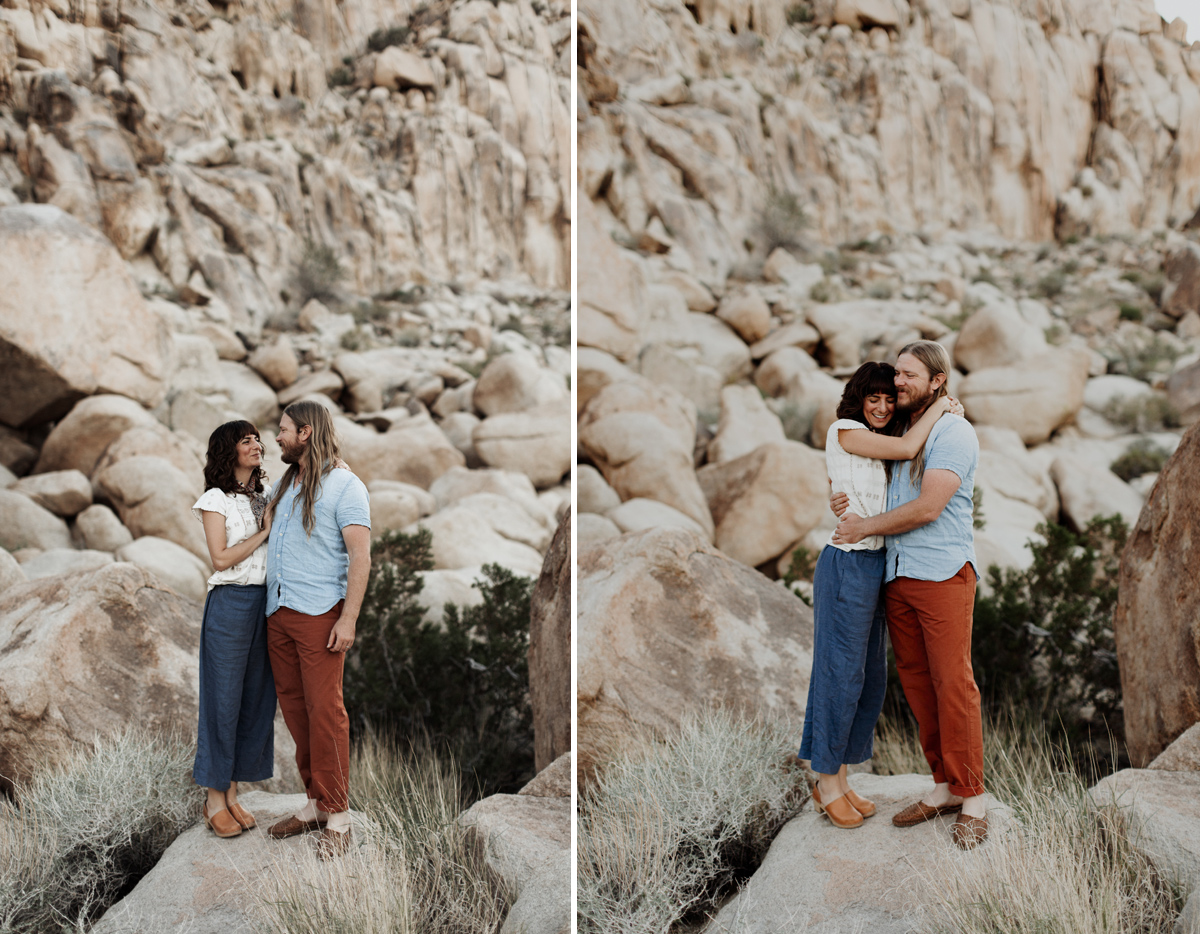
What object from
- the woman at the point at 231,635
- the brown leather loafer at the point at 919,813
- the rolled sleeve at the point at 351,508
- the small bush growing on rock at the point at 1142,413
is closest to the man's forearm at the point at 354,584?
the rolled sleeve at the point at 351,508

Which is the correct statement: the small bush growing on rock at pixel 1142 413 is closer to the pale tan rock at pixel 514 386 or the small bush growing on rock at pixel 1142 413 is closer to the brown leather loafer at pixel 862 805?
the pale tan rock at pixel 514 386

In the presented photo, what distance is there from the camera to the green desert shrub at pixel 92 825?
8.96 feet

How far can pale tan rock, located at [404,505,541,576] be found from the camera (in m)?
5.32

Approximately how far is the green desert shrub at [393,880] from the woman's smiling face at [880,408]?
206cm

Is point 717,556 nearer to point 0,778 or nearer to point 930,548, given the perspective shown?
point 930,548

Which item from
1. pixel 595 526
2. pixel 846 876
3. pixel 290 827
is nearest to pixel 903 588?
pixel 846 876

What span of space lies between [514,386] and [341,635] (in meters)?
3.32

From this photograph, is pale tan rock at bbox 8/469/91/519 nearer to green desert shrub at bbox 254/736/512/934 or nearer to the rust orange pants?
green desert shrub at bbox 254/736/512/934

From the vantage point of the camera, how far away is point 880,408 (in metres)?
2.73

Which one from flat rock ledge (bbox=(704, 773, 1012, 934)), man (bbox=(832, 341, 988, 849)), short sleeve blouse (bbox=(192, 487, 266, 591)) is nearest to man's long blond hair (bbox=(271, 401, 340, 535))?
short sleeve blouse (bbox=(192, 487, 266, 591))

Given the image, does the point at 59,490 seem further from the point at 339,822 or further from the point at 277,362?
the point at 339,822

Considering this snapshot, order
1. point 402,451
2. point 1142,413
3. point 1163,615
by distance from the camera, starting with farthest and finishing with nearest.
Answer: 1. point 1142,413
2. point 402,451
3. point 1163,615

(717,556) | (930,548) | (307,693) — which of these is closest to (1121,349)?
(717,556)

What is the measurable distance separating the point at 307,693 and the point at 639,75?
7868 millimetres
